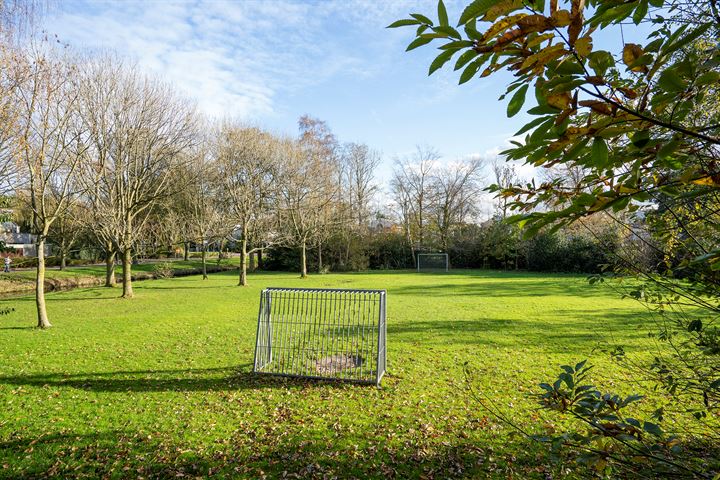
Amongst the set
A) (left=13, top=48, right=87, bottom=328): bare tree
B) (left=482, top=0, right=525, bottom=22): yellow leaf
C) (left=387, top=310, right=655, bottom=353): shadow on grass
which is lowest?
(left=387, top=310, right=655, bottom=353): shadow on grass

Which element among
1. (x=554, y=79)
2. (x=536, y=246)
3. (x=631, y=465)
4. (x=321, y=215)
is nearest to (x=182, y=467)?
(x=631, y=465)

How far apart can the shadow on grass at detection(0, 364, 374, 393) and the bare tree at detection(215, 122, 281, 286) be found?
50.0 feet

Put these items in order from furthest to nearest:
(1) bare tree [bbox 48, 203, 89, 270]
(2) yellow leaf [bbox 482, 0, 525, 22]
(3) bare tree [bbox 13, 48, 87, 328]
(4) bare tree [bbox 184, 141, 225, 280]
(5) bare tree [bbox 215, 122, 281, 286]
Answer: (5) bare tree [bbox 215, 122, 281, 286] < (4) bare tree [bbox 184, 141, 225, 280] < (1) bare tree [bbox 48, 203, 89, 270] < (3) bare tree [bbox 13, 48, 87, 328] < (2) yellow leaf [bbox 482, 0, 525, 22]

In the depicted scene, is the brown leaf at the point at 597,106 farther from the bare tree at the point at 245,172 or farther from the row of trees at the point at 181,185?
the bare tree at the point at 245,172

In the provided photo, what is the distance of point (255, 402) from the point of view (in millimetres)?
5648

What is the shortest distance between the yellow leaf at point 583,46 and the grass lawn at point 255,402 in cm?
141

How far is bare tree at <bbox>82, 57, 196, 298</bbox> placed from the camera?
14336 mm

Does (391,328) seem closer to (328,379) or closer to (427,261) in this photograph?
(328,379)

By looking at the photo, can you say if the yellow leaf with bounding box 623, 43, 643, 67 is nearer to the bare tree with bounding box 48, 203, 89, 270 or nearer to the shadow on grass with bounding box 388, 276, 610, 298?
the shadow on grass with bounding box 388, 276, 610, 298

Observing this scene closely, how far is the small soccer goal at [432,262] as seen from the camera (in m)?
33.9

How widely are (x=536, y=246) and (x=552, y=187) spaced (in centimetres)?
3225

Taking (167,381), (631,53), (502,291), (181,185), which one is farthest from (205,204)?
(631,53)

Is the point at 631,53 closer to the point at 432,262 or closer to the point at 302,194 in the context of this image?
the point at 302,194

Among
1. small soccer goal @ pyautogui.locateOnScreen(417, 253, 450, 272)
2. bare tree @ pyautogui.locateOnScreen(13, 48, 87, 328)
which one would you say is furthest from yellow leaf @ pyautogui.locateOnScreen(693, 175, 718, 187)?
small soccer goal @ pyautogui.locateOnScreen(417, 253, 450, 272)
